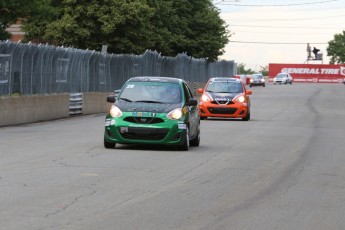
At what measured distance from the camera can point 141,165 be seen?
49.4 ft

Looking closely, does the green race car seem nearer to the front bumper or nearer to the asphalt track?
the front bumper

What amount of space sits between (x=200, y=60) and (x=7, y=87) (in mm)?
49726

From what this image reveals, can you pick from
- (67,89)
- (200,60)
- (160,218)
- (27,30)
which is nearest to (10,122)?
(67,89)

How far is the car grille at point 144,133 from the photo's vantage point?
1777 cm

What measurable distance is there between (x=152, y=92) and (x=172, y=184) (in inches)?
257

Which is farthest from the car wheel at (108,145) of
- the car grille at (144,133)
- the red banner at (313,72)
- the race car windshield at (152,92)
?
the red banner at (313,72)

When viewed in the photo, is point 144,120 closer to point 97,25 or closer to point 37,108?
point 37,108

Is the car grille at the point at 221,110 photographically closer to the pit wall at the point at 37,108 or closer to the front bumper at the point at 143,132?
the pit wall at the point at 37,108

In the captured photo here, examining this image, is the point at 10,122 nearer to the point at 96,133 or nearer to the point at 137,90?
the point at 96,133

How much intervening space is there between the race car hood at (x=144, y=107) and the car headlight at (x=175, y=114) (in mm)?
78

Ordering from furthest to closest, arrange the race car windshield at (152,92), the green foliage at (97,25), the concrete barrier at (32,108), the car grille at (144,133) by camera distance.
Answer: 1. the green foliage at (97,25)
2. the concrete barrier at (32,108)
3. the race car windshield at (152,92)
4. the car grille at (144,133)

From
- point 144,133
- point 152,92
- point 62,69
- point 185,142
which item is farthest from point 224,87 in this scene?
point 144,133

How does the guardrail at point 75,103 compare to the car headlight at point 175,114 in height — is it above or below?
below

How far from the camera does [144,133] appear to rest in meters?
17.8
